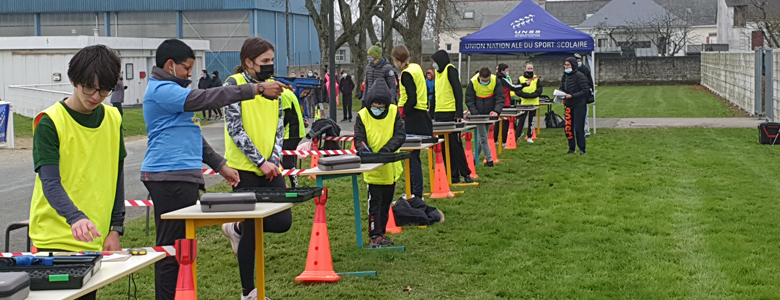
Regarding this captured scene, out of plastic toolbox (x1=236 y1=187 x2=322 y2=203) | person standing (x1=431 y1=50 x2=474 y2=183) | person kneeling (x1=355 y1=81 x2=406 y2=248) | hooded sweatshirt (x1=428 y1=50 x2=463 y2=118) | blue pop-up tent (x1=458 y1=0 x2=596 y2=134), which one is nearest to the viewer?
plastic toolbox (x1=236 y1=187 x2=322 y2=203)

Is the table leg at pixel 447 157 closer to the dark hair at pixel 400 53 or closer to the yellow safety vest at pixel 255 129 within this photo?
the dark hair at pixel 400 53

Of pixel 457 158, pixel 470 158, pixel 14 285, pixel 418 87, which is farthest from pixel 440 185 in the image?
pixel 14 285

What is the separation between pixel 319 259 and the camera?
7.48 m

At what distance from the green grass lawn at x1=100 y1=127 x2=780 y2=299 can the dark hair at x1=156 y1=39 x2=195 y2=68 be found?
2.25 m

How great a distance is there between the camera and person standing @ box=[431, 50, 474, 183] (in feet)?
44.3

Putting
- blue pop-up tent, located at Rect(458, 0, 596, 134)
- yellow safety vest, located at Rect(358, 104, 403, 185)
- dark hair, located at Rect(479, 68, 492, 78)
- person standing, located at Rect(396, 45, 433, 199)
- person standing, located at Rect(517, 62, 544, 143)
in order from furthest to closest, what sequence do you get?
blue pop-up tent, located at Rect(458, 0, 596, 134), person standing, located at Rect(517, 62, 544, 143), dark hair, located at Rect(479, 68, 492, 78), person standing, located at Rect(396, 45, 433, 199), yellow safety vest, located at Rect(358, 104, 403, 185)

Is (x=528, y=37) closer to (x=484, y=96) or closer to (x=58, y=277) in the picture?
(x=484, y=96)

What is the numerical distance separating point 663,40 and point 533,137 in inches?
2978

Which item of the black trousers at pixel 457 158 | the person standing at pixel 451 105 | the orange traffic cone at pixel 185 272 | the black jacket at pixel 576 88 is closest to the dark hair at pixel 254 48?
the orange traffic cone at pixel 185 272

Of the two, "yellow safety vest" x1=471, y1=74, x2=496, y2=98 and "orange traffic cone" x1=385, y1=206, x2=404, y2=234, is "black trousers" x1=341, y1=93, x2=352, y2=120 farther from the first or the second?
"orange traffic cone" x1=385, y1=206, x2=404, y2=234

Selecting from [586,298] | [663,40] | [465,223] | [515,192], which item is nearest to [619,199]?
[515,192]

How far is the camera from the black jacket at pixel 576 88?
1725cm

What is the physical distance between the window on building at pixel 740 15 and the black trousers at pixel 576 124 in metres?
66.7

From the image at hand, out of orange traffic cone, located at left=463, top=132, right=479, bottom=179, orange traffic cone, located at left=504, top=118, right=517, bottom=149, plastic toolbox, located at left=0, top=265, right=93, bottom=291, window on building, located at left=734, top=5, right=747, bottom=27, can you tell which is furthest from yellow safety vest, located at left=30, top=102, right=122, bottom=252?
window on building, located at left=734, top=5, right=747, bottom=27
